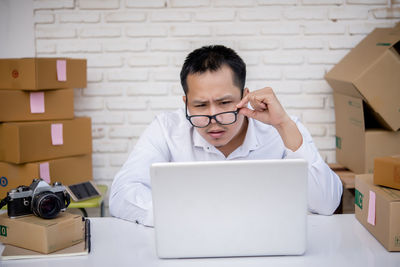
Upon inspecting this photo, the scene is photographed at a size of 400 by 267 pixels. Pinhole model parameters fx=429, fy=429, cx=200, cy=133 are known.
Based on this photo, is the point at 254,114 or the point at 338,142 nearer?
the point at 254,114

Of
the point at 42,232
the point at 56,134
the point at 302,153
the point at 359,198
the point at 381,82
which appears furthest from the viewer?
the point at 56,134

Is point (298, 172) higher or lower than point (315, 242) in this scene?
higher

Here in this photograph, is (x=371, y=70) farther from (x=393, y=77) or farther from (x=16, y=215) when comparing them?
(x=16, y=215)

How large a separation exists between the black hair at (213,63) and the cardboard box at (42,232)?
75 centimetres

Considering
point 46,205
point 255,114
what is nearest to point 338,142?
point 255,114

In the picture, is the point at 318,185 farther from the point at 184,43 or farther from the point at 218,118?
the point at 184,43

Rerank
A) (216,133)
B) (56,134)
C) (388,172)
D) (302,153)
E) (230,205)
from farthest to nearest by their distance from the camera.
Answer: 1. (56,134)
2. (216,133)
3. (302,153)
4. (388,172)
5. (230,205)

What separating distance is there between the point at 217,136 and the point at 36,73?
1.17 metres

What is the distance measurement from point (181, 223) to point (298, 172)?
32 cm

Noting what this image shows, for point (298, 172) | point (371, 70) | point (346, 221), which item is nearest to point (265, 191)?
point (298, 172)

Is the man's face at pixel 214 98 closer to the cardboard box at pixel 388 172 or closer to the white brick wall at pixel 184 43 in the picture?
the cardboard box at pixel 388 172

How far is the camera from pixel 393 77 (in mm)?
2227

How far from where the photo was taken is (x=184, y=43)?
8.96ft

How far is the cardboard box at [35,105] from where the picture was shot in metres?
2.33
